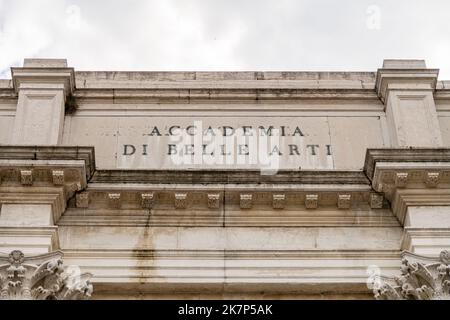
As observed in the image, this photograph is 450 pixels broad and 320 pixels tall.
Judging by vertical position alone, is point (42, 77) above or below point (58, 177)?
above

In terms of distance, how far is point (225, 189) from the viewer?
66.7 feet

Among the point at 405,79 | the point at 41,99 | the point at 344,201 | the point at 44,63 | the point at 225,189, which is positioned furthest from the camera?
the point at 44,63

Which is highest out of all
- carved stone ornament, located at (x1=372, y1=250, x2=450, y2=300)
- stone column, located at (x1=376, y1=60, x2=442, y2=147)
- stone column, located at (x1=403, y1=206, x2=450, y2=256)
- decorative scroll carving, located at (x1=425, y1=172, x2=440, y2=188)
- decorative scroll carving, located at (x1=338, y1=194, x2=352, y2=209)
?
stone column, located at (x1=376, y1=60, x2=442, y2=147)

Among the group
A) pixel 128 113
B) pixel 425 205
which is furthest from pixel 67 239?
pixel 425 205

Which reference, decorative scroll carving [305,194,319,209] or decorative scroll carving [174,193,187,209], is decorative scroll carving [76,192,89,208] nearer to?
decorative scroll carving [174,193,187,209]

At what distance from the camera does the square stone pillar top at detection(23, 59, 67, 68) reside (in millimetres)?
23047

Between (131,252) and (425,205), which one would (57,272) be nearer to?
(131,252)

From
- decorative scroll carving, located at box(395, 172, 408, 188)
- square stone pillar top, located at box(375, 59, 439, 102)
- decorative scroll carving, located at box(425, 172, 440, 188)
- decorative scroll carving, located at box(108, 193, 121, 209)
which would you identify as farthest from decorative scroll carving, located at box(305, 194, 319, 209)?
square stone pillar top, located at box(375, 59, 439, 102)

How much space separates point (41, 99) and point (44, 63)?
105cm

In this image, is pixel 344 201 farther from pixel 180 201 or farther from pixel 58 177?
pixel 58 177

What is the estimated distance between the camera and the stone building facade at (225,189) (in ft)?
63.8

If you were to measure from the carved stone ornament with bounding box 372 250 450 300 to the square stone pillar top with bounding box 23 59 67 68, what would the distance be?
8613 millimetres

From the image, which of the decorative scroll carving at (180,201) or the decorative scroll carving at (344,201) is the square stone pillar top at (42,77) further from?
the decorative scroll carving at (344,201)

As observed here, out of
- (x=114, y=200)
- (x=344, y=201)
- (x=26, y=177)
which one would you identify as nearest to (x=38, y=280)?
(x=26, y=177)
